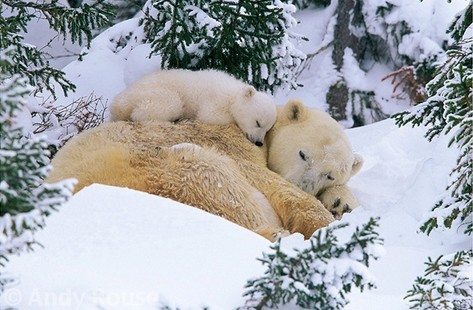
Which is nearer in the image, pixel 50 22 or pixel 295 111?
pixel 50 22

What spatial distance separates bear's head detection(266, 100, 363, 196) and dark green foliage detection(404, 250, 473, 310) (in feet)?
8.42

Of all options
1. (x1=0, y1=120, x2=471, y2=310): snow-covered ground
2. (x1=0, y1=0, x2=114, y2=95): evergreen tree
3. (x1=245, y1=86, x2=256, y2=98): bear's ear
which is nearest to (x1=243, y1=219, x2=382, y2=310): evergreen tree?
(x1=0, y1=120, x2=471, y2=310): snow-covered ground

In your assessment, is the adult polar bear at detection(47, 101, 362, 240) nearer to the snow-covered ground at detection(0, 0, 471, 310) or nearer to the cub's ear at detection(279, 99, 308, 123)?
the cub's ear at detection(279, 99, 308, 123)

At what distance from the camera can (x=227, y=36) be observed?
6.10 meters

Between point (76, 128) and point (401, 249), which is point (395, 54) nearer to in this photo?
point (76, 128)

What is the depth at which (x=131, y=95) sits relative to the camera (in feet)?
19.0

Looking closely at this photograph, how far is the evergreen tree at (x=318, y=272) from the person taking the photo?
2.49 metres

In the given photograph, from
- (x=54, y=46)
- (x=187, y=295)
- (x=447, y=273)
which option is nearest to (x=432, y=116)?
(x=447, y=273)

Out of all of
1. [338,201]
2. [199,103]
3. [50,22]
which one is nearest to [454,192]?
[338,201]

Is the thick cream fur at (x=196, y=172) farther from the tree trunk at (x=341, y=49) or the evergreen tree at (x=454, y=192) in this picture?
the tree trunk at (x=341, y=49)

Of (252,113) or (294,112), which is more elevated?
(252,113)

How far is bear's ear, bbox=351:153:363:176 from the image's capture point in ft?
19.7

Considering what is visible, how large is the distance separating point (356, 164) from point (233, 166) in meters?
1.23

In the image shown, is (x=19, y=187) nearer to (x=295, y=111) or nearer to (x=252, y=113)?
(x=252, y=113)
